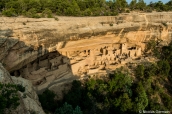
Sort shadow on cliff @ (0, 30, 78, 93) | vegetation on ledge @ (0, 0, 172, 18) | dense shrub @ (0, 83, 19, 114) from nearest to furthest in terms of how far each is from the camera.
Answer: dense shrub @ (0, 83, 19, 114), shadow on cliff @ (0, 30, 78, 93), vegetation on ledge @ (0, 0, 172, 18)

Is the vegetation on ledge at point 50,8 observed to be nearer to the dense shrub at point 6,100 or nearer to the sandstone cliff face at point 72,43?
the sandstone cliff face at point 72,43

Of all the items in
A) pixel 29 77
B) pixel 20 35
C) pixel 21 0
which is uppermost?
pixel 21 0

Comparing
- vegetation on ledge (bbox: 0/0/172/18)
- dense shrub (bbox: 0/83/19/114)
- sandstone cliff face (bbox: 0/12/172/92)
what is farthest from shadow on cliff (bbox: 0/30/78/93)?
dense shrub (bbox: 0/83/19/114)

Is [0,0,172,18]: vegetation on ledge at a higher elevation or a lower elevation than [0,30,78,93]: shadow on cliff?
higher

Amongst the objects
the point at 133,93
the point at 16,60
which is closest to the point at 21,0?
the point at 16,60

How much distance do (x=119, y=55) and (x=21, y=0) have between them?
347 inches

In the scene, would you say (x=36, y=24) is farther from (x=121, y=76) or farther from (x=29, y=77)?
(x=121, y=76)

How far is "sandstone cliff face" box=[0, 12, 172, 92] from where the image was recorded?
9555 millimetres

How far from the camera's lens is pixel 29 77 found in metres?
11.2

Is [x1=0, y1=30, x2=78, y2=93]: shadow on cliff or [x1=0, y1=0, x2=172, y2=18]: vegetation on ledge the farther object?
[x1=0, y1=0, x2=172, y2=18]: vegetation on ledge

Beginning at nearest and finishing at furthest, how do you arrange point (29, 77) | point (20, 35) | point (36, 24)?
point (20, 35) < point (36, 24) < point (29, 77)

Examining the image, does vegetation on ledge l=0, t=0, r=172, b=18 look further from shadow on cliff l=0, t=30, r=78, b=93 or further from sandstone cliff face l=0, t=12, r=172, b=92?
shadow on cliff l=0, t=30, r=78, b=93

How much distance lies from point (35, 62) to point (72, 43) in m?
2.65

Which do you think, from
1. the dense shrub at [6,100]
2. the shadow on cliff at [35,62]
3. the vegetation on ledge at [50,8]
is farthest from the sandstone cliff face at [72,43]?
the dense shrub at [6,100]
